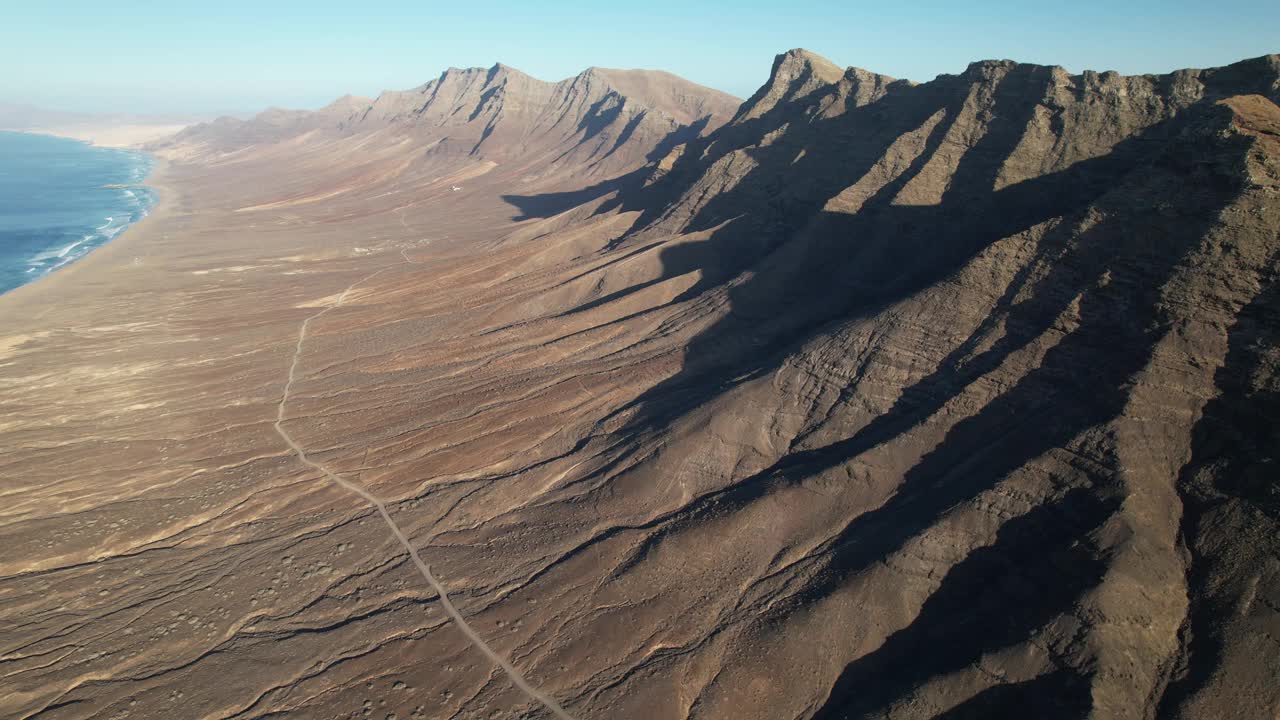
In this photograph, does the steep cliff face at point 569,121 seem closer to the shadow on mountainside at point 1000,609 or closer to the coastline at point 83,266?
the coastline at point 83,266

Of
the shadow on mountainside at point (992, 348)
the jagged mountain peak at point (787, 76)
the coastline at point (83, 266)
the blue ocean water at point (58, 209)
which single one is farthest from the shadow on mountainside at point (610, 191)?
the blue ocean water at point (58, 209)

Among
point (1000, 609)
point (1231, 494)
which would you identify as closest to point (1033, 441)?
point (1231, 494)

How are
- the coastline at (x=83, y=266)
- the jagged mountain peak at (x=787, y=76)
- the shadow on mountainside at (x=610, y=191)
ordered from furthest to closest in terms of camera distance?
the shadow on mountainside at (x=610, y=191) → the jagged mountain peak at (x=787, y=76) → the coastline at (x=83, y=266)

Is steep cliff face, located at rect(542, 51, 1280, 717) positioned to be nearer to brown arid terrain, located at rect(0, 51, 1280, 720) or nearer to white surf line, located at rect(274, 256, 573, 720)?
brown arid terrain, located at rect(0, 51, 1280, 720)

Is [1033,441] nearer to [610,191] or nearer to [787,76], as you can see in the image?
[787,76]

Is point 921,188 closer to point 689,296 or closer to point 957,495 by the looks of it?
point 689,296

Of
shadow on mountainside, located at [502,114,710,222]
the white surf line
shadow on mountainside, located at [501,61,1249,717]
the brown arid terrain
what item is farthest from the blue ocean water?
shadow on mountainside, located at [501,61,1249,717]
